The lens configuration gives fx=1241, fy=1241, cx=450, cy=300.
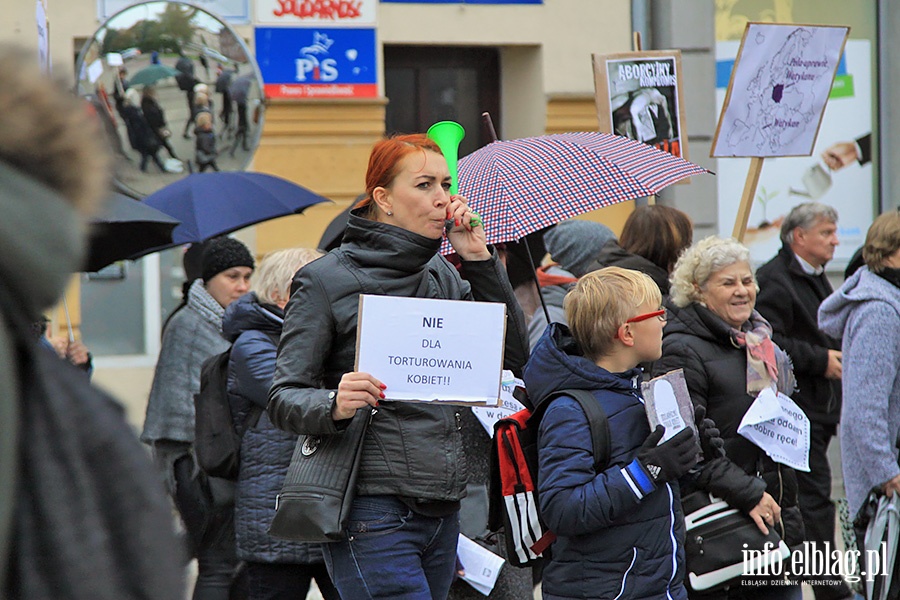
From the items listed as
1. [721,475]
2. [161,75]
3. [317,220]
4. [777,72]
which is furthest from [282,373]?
[317,220]

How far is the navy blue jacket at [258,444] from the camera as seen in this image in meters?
4.41

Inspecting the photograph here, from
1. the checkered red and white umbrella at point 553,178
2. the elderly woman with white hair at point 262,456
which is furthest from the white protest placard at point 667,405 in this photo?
the elderly woman with white hair at point 262,456

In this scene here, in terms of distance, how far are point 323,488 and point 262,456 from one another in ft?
4.35

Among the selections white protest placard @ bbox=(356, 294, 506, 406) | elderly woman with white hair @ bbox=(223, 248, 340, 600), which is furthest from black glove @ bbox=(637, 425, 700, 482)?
elderly woman with white hair @ bbox=(223, 248, 340, 600)

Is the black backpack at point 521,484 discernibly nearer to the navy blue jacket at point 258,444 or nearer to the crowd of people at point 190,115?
the navy blue jacket at point 258,444

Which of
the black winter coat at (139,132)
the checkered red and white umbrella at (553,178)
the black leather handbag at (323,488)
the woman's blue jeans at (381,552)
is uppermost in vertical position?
the black winter coat at (139,132)

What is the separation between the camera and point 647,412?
3.40 m

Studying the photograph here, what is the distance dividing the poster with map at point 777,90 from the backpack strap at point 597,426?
2.80m

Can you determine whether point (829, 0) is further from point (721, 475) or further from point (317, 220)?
point (721, 475)

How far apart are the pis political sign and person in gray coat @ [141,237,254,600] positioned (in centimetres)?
342

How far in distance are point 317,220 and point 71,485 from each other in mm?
7640

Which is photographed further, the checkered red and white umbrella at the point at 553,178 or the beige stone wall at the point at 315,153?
the beige stone wall at the point at 315,153

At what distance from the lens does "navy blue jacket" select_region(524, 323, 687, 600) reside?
3297 mm

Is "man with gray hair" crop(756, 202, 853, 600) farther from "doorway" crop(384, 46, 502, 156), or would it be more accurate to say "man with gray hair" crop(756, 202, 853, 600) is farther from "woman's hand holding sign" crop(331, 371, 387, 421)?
"doorway" crop(384, 46, 502, 156)
